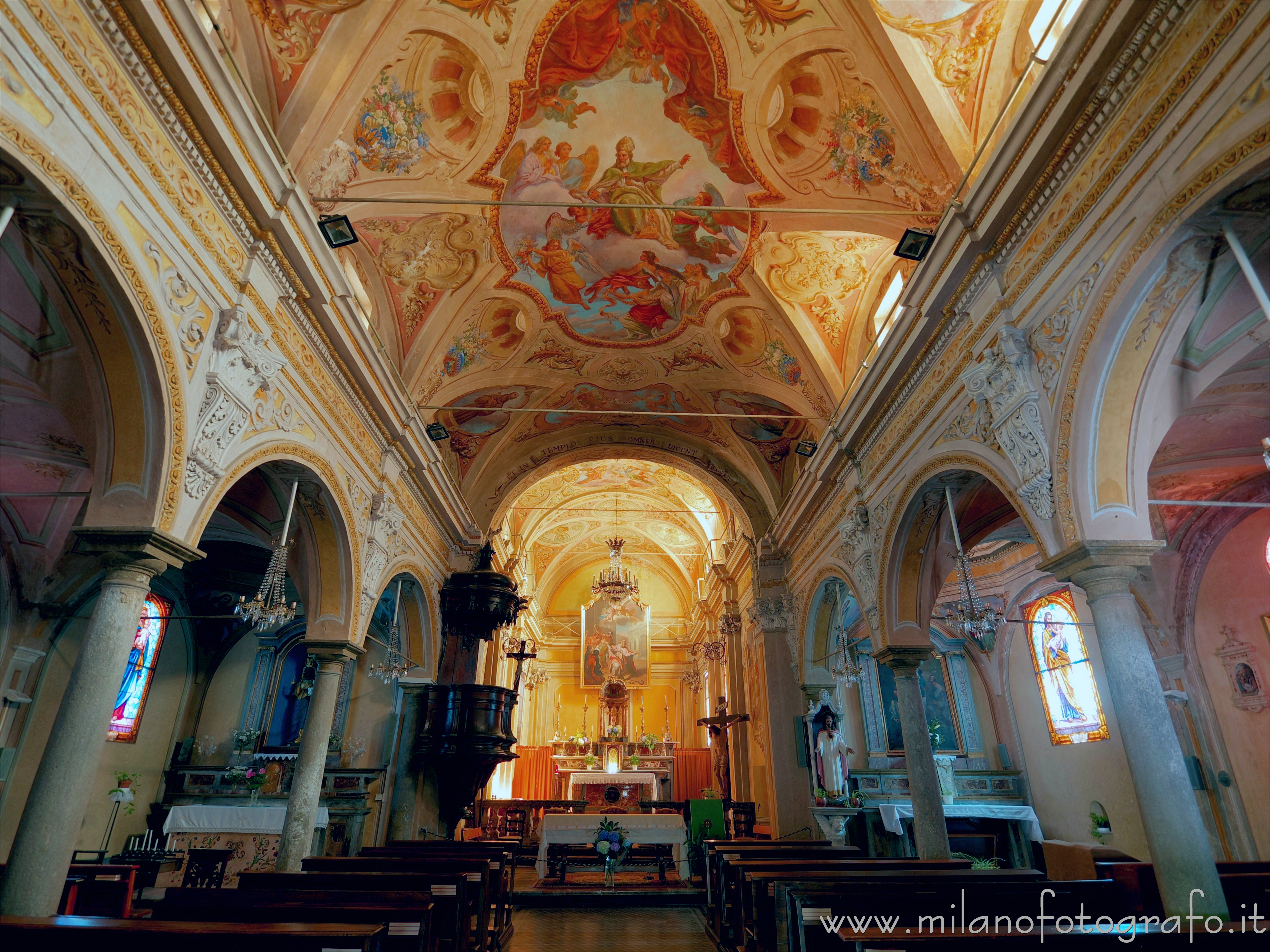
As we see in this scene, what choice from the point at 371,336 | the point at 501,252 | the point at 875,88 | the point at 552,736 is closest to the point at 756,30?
the point at 875,88

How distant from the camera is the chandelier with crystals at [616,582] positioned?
20.7m

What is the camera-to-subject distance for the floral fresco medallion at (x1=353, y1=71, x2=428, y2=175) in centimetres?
784

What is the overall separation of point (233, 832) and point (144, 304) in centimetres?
989

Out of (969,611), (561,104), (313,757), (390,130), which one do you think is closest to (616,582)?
(313,757)

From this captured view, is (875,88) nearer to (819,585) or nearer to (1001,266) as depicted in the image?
(1001,266)

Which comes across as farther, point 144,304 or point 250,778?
point 250,778

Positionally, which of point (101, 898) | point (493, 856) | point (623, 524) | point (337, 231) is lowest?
point (101, 898)

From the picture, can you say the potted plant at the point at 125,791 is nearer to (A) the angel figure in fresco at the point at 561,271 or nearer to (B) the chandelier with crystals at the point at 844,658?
(A) the angel figure in fresco at the point at 561,271

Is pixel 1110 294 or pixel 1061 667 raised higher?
pixel 1110 294

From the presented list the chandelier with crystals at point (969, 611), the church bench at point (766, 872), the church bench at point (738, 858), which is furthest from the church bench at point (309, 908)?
the chandelier with crystals at point (969, 611)

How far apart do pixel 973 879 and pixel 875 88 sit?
7.72 meters

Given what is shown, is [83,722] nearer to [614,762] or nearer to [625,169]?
[625,169]

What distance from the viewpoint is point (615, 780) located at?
19.1 m

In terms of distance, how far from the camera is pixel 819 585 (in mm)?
12805
